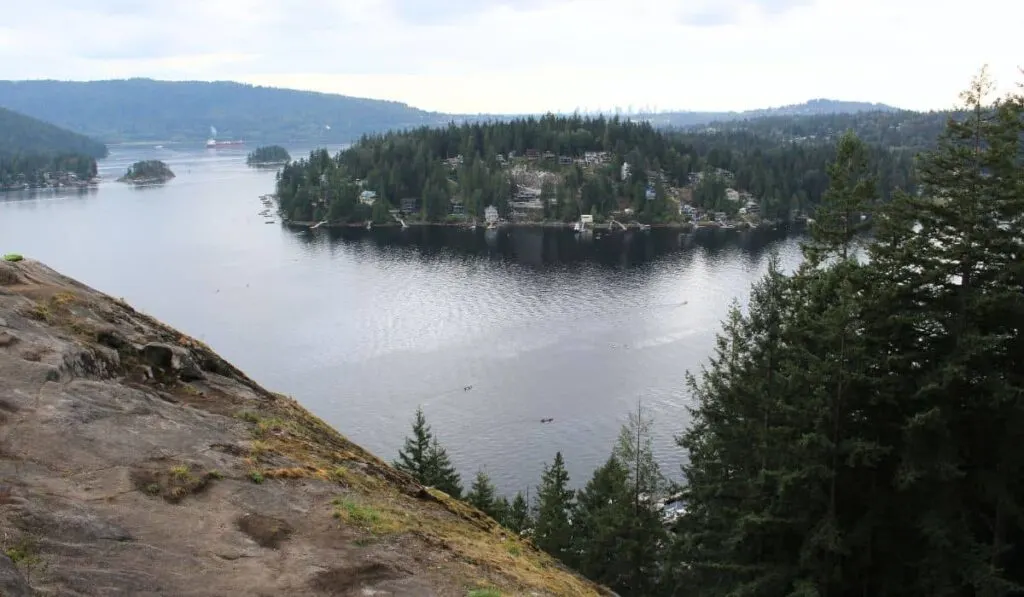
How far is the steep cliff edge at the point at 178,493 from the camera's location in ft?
22.6

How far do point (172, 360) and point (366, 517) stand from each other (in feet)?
14.5

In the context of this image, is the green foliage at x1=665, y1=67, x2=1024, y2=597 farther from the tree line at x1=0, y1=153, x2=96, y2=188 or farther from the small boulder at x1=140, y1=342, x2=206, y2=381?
the tree line at x1=0, y1=153, x2=96, y2=188

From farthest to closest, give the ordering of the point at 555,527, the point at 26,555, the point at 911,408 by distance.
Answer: the point at 555,527 → the point at 911,408 → the point at 26,555

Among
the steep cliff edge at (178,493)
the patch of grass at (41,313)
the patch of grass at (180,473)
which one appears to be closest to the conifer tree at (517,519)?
the steep cliff edge at (178,493)

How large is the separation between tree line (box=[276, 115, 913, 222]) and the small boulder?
114280 millimetres

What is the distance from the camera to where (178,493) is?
812 cm

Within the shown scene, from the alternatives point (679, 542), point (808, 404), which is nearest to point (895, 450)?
point (808, 404)

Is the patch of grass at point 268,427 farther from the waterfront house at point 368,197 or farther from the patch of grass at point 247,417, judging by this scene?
the waterfront house at point 368,197

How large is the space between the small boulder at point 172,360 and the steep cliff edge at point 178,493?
0.9 inches

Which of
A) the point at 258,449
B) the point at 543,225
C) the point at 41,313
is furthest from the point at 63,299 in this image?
the point at 543,225

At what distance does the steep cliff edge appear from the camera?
6879 mm

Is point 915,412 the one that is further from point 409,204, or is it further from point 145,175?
point 145,175

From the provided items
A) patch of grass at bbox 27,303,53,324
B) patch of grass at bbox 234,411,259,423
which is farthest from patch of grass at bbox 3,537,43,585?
patch of grass at bbox 27,303,53,324

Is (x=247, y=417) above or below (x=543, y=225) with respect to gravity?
above
